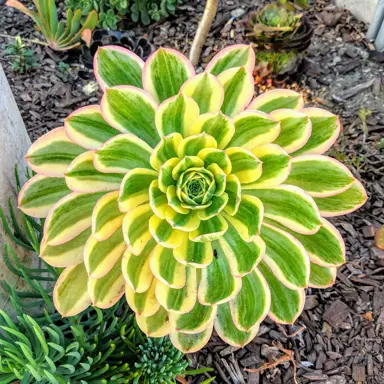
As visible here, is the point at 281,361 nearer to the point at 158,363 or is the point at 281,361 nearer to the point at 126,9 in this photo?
the point at 158,363

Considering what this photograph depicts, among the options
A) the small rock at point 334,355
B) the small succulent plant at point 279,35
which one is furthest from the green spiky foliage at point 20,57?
the small rock at point 334,355

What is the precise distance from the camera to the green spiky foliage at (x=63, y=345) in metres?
1.18

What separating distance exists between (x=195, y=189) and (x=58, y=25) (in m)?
1.77

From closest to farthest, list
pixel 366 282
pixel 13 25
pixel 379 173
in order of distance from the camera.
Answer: pixel 366 282 → pixel 379 173 → pixel 13 25

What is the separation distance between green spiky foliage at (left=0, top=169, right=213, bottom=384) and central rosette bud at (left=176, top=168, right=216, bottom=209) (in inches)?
15.5

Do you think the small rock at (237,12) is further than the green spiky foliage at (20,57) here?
Yes

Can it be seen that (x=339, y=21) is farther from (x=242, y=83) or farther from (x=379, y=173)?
(x=242, y=83)

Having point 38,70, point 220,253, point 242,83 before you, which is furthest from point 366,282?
point 38,70

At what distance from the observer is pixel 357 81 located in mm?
2477

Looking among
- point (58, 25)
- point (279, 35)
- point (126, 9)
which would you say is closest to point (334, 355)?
point (279, 35)

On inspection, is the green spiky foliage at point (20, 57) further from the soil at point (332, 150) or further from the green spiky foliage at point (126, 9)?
Answer: the green spiky foliage at point (126, 9)

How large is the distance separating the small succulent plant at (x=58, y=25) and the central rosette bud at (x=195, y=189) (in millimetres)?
1594

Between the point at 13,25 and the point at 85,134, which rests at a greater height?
the point at 85,134

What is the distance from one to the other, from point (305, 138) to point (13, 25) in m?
2.21
